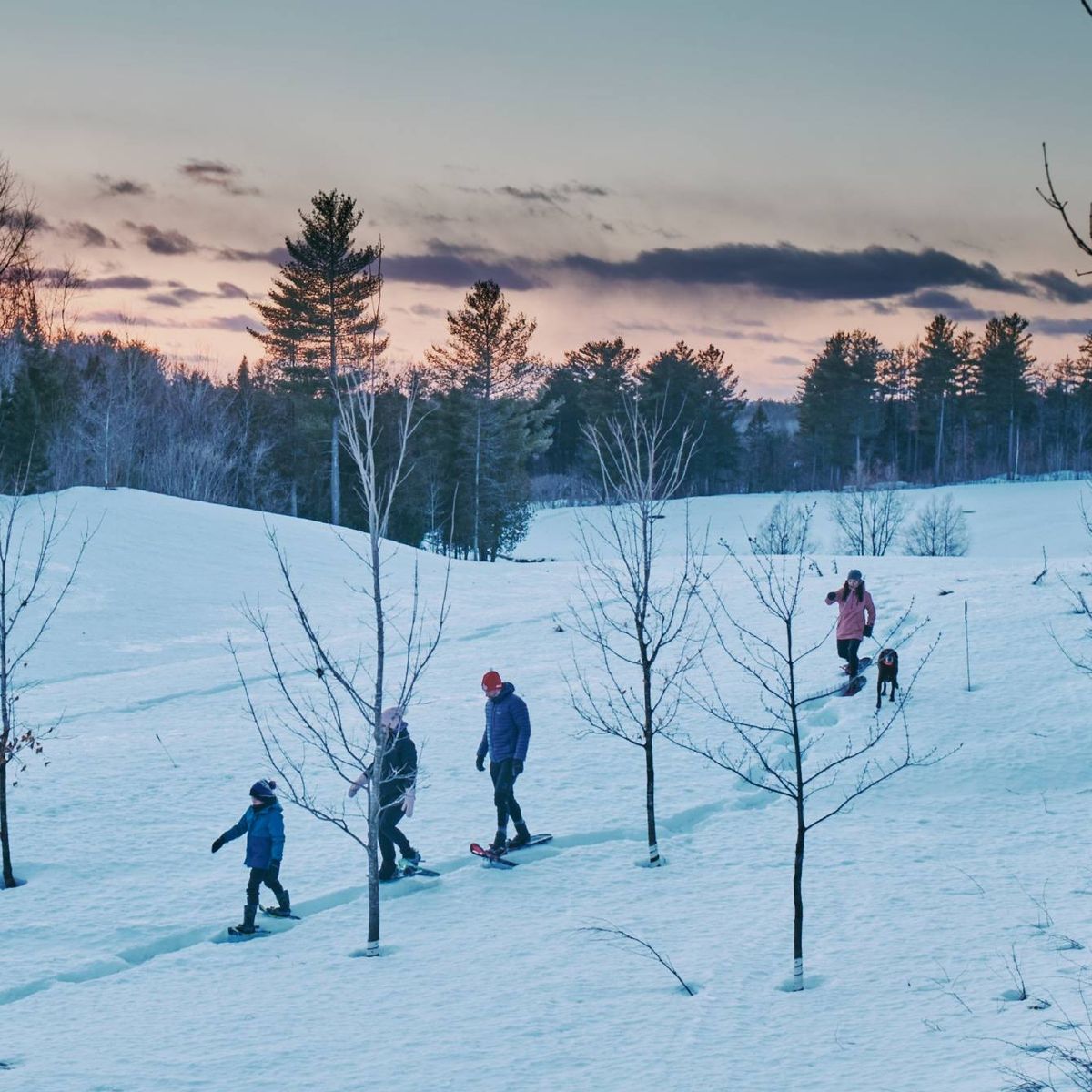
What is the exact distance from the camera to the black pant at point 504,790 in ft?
36.4

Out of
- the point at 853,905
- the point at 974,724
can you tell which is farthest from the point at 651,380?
the point at 853,905

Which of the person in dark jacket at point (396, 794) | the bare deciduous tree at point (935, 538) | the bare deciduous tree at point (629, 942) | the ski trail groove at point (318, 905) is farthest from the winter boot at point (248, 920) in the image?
the bare deciduous tree at point (935, 538)

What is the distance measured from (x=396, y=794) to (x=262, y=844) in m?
1.39

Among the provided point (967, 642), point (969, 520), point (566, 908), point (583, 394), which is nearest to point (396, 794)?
point (566, 908)

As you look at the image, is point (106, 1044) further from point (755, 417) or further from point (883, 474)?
point (755, 417)

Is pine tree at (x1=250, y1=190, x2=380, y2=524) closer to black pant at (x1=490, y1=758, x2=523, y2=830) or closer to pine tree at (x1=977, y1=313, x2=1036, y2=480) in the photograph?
black pant at (x1=490, y1=758, x2=523, y2=830)

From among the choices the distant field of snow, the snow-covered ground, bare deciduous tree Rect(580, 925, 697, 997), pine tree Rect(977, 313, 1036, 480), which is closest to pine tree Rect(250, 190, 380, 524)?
the distant field of snow

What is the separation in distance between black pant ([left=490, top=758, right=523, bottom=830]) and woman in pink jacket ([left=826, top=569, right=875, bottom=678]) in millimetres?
6900

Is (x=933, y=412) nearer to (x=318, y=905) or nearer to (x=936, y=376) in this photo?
(x=936, y=376)

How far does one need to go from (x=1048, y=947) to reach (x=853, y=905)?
190 centimetres

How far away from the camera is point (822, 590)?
2402 centimetres

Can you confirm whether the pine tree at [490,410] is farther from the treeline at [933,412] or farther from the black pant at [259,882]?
the black pant at [259,882]

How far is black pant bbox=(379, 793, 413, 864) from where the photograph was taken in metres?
10.6

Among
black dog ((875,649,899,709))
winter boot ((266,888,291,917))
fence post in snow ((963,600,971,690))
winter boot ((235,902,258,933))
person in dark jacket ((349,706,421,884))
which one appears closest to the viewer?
winter boot ((235,902,258,933))
